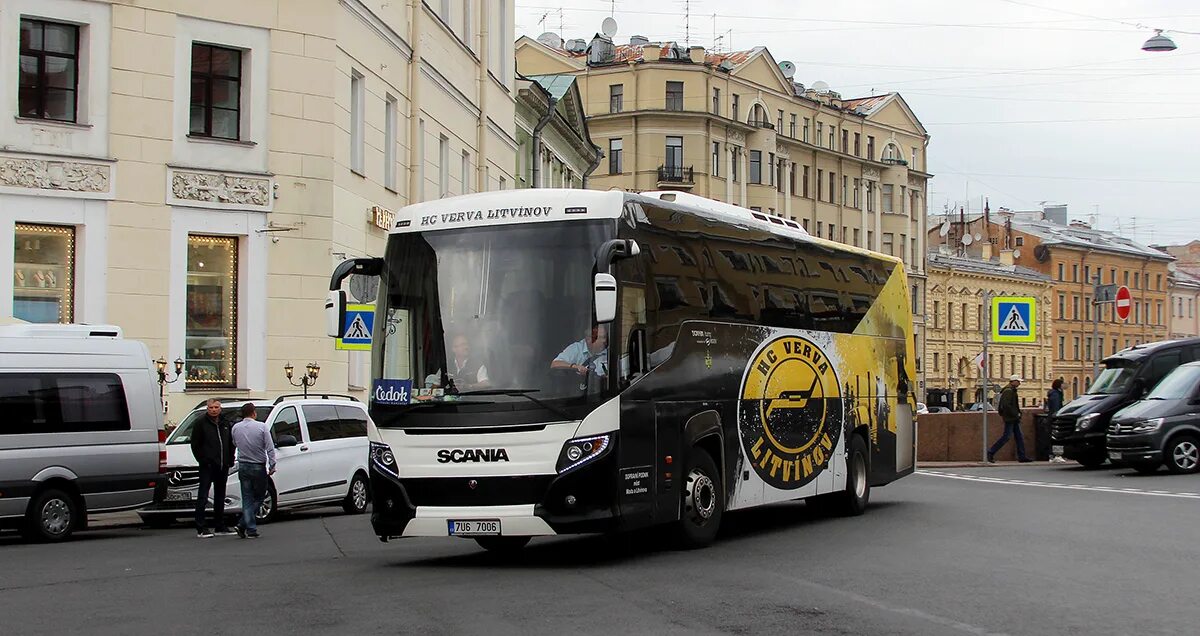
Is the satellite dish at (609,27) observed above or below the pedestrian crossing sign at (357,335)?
above

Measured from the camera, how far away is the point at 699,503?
1541 cm

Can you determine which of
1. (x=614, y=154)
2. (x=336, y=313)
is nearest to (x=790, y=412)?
(x=336, y=313)

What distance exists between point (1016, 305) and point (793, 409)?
16.9 meters

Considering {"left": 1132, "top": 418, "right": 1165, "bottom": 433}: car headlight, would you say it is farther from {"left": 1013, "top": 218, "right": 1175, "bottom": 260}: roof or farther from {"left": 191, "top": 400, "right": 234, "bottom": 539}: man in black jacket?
{"left": 1013, "top": 218, "right": 1175, "bottom": 260}: roof

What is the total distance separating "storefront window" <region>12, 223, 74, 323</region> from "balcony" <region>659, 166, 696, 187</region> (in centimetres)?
6433

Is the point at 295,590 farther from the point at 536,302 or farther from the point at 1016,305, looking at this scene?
the point at 1016,305

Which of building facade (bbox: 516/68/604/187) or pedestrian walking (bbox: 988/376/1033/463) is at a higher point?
building facade (bbox: 516/68/604/187)

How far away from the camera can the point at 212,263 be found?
2848 centimetres

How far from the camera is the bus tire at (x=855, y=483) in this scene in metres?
19.6

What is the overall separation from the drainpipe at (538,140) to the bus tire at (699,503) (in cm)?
3825

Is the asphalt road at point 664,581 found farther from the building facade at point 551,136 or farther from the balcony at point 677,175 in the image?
the balcony at point 677,175

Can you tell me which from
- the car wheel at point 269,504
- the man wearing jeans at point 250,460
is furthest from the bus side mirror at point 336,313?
the car wheel at point 269,504

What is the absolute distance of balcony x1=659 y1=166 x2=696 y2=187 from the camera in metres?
90.0

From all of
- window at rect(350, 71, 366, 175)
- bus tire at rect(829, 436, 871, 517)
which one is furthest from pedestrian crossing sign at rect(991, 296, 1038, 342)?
bus tire at rect(829, 436, 871, 517)
